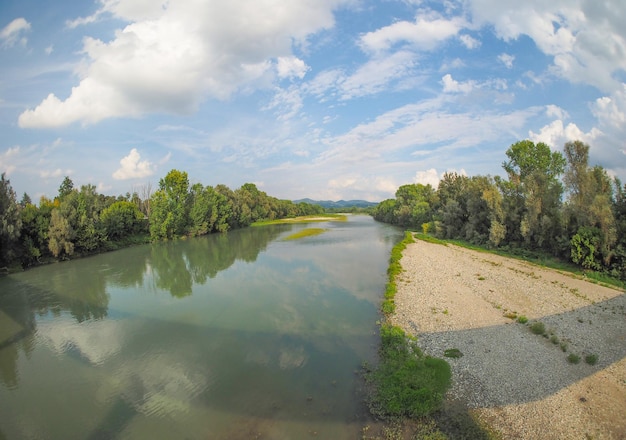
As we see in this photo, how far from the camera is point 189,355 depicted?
Answer: 40.5ft

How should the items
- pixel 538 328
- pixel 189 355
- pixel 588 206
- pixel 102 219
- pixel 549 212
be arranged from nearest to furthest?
pixel 189 355 < pixel 538 328 < pixel 588 206 < pixel 549 212 < pixel 102 219

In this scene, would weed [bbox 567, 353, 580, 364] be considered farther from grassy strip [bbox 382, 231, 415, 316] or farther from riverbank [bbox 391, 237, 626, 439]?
grassy strip [bbox 382, 231, 415, 316]

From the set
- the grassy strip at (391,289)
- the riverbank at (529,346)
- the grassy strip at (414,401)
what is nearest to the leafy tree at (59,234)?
A: the grassy strip at (391,289)

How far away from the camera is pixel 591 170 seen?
82.6ft

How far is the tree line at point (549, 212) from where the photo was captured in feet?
71.8

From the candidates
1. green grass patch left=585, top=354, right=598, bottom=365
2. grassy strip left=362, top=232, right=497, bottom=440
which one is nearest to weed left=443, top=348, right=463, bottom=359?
grassy strip left=362, top=232, right=497, bottom=440

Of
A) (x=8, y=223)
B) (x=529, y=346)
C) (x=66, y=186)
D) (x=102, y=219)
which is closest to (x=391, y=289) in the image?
(x=529, y=346)

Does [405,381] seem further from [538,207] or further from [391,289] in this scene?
[538,207]

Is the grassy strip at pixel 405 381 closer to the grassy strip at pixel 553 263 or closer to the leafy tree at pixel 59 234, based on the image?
the grassy strip at pixel 553 263

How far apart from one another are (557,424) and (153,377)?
12.0 metres

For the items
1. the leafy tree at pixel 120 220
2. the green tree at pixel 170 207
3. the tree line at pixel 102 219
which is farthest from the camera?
the green tree at pixel 170 207

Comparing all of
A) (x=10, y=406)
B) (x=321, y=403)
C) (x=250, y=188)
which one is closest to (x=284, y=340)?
(x=321, y=403)

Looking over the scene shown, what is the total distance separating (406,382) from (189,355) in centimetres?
838

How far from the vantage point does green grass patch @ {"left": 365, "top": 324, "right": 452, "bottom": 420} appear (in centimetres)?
827
